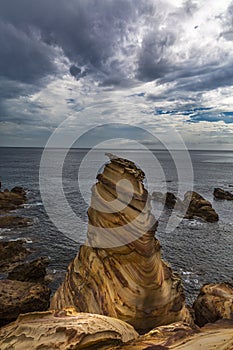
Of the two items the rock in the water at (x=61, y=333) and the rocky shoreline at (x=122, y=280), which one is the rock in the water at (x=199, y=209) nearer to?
the rocky shoreline at (x=122, y=280)

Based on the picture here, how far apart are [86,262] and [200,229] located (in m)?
29.3

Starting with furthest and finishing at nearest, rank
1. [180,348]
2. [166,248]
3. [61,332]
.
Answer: [166,248]
[61,332]
[180,348]

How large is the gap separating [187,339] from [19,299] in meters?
8.85

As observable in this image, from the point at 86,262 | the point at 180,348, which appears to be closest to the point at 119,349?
the point at 180,348

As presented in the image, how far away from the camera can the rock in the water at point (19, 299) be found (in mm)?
12531

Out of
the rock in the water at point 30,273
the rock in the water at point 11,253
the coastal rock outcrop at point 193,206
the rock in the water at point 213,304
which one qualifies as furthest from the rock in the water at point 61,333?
the coastal rock outcrop at point 193,206

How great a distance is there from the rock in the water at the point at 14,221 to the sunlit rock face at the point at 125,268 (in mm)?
27715

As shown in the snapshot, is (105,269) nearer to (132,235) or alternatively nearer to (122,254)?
(122,254)

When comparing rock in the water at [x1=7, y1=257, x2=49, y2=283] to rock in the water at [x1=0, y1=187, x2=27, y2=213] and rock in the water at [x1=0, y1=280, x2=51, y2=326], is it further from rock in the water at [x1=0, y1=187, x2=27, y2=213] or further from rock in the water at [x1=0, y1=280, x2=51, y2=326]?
rock in the water at [x1=0, y1=187, x2=27, y2=213]

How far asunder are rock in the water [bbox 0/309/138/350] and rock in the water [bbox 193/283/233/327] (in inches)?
239

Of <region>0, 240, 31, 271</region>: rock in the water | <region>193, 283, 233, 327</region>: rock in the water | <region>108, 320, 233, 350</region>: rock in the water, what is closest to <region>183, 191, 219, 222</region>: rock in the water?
<region>0, 240, 31, 271</region>: rock in the water

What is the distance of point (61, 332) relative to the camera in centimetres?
738

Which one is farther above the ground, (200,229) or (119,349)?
(119,349)

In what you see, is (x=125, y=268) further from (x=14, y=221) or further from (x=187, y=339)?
(x=14, y=221)
